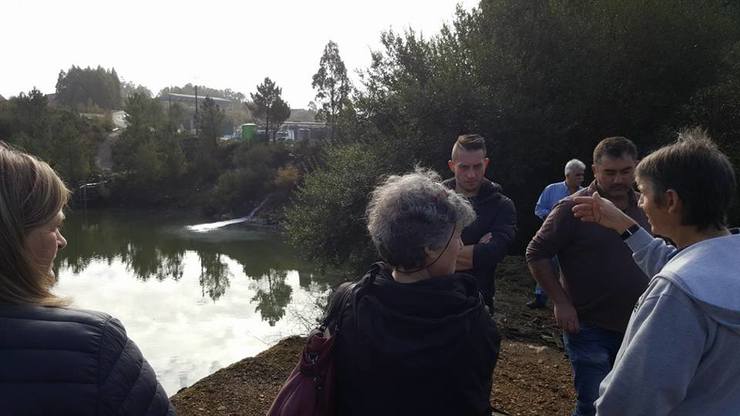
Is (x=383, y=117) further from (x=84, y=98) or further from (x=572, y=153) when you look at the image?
(x=84, y=98)

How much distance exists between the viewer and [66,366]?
1003mm

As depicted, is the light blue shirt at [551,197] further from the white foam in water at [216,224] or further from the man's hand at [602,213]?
the white foam in water at [216,224]

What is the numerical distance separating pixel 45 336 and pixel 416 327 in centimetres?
80

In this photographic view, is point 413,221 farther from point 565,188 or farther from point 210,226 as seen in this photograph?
point 210,226

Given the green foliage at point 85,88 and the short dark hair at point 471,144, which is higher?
the green foliage at point 85,88

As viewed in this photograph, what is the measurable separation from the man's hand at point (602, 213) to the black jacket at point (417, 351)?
0.85 meters

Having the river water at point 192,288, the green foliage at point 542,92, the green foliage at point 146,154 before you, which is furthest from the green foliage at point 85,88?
the green foliage at point 542,92

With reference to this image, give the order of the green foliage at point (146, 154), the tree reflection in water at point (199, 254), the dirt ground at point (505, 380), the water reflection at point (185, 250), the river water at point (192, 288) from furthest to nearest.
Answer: the green foliage at point (146, 154), the water reflection at point (185, 250), the tree reflection in water at point (199, 254), the river water at point (192, 288), the dirt ground at point (505, 380)

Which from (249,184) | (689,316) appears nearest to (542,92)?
(689,316)

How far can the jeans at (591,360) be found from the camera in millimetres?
2432

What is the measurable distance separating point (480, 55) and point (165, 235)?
17430 mm

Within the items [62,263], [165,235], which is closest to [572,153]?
[62,263]

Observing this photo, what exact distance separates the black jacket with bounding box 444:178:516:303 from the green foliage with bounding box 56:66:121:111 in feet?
236

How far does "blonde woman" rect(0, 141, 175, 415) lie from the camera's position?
989 mm
